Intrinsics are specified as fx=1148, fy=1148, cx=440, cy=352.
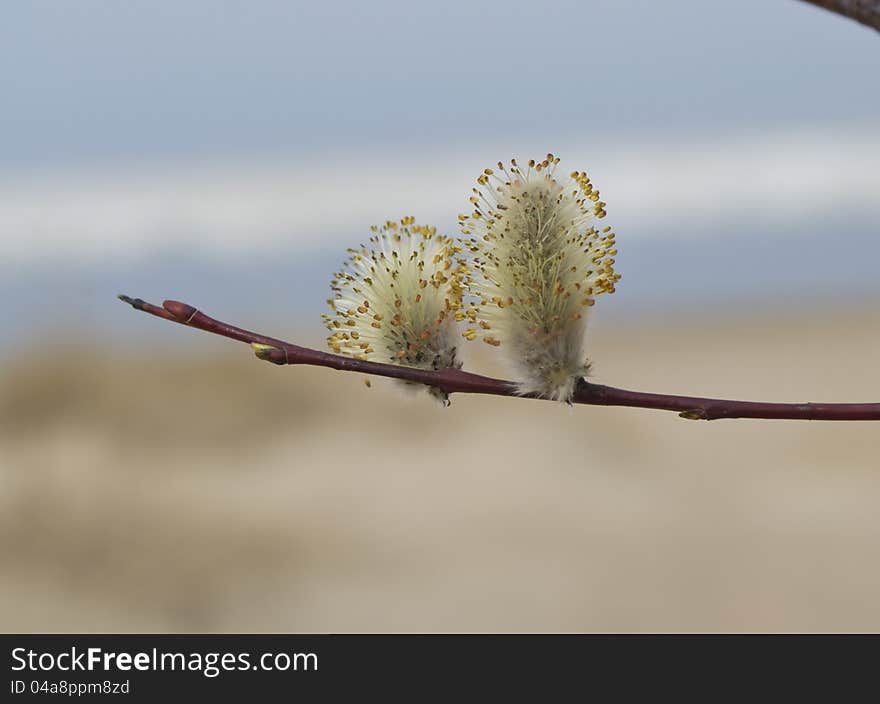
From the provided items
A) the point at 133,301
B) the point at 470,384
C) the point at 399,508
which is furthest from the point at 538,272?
the point at 399,508

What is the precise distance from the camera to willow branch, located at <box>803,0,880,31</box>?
17.2 inches

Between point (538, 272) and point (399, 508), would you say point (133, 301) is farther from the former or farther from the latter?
point (399, 508)

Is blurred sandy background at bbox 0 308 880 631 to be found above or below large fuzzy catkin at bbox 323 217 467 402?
above

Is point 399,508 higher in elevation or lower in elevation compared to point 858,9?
higher

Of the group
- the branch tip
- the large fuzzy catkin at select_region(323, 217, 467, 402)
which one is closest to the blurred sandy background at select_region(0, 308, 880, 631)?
the large fuzzy catkin at select_region(323, 217, 467, 402)

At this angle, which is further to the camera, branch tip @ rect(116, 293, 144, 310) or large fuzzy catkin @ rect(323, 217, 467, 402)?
large fuzzy catkin @ rect(323, 217, 467, 402)

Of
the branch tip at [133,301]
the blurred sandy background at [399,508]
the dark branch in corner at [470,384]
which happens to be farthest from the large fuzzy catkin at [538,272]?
the blurred sandy background at [399,508]

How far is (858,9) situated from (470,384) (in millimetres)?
251

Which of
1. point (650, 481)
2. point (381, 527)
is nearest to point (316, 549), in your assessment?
point (381, 527)

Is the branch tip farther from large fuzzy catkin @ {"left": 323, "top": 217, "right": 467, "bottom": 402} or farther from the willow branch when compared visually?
the willow branch

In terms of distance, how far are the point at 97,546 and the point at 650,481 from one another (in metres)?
1.34

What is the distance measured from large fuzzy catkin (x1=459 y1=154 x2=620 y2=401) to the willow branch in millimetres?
184

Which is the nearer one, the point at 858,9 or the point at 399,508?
the point at 858,9

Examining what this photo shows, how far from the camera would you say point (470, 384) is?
0.58 metres
